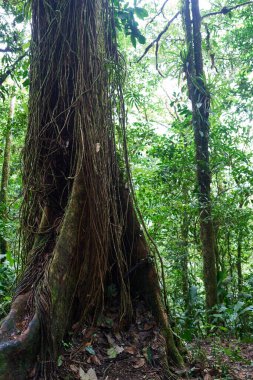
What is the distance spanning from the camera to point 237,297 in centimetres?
537

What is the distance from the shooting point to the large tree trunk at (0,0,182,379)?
280 centimetres

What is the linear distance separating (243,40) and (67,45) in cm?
367

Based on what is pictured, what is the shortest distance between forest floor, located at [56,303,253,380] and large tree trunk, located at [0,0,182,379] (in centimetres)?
10

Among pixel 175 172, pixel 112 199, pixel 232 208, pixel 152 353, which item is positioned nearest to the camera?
pixel 152 353

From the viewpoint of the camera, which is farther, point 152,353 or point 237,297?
point 237,297

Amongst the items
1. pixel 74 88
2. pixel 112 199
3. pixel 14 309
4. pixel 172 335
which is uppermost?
pixel 74 88

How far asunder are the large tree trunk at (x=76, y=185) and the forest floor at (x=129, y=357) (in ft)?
0.33

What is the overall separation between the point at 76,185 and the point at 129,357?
1.37 meters

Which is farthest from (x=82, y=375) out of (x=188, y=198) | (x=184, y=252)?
(x=184, y=252)

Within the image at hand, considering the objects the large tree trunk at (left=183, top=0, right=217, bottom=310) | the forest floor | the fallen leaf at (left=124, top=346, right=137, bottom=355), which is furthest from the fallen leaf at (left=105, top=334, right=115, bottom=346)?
the large tree trunk at (left=183, top=0, right=217, bottom=310)

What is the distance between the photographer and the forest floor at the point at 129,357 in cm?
250

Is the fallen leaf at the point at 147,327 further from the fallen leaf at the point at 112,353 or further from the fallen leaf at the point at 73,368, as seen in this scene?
the fallen leaf at the point at 73,368

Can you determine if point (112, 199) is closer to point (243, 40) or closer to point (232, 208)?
point (232, 208)

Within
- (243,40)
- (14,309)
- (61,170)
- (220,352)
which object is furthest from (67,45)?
(243,40)
